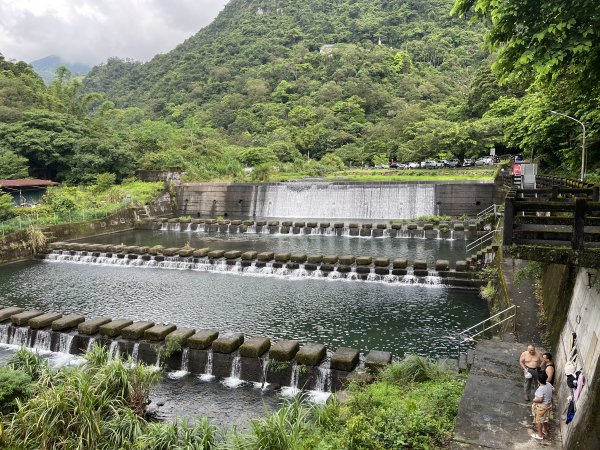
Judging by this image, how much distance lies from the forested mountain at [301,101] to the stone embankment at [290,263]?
6.74 meters

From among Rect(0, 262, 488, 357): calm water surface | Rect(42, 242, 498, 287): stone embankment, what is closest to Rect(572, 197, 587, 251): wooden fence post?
Rect(0, 262, 488, 357): calm water surface

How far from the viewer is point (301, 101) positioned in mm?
73562

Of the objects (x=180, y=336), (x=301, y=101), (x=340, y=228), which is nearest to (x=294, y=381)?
(x=180, y=336)

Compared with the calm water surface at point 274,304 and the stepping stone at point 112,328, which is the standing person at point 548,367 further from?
the stepping stone at point 112,328

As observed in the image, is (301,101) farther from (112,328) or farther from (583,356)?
(583,356)

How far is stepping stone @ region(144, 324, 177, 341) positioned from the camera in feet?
35.9

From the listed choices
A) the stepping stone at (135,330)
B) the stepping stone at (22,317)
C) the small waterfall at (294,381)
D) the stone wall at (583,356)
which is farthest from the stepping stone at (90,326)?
the stone wall at (583,356)

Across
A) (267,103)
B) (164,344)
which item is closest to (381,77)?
(267,103)

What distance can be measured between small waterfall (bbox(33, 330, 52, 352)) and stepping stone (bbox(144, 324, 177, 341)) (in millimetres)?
3213

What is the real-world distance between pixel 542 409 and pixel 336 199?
2812 cm

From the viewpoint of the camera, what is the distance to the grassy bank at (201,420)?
6004 mm

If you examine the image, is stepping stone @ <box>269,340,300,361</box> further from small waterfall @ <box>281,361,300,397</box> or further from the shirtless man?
the shirtless man

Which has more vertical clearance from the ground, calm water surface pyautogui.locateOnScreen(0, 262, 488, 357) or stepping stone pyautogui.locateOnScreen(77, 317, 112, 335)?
stepping stone pyautogui.locateOnScreen(77, 317, 112, 335)

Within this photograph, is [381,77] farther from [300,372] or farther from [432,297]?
[300,372]
